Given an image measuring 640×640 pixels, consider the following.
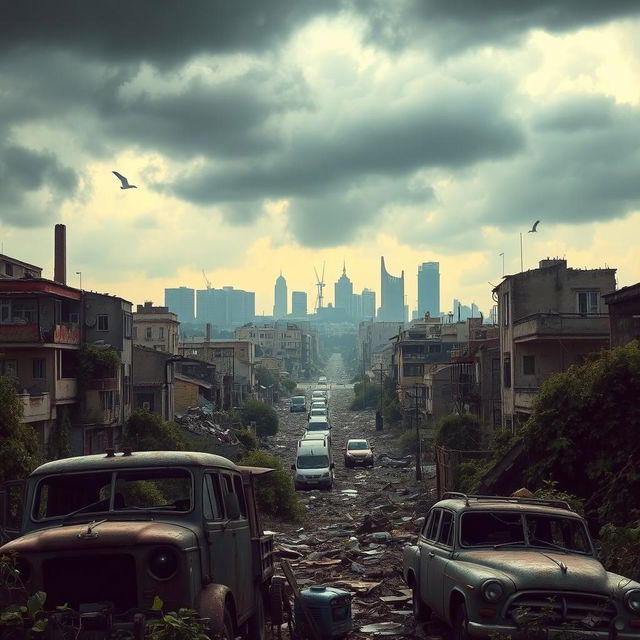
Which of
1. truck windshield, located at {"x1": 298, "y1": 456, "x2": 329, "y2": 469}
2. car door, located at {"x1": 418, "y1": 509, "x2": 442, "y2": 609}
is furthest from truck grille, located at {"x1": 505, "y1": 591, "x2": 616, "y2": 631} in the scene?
truck windshield, located at {"x1": 298, "y1": 456, "x2": 329, "y2": 469}

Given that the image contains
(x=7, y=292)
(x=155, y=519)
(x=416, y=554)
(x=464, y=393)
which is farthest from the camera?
(x=464, y=393)

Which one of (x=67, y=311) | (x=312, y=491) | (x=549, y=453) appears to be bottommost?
(x=312, y=491)

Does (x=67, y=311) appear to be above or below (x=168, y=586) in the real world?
above

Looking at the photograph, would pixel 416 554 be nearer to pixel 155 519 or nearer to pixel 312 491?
pixel 155 519

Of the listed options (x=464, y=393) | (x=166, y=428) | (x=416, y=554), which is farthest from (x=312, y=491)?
(x=416, y=554)

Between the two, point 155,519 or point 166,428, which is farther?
point 166,428

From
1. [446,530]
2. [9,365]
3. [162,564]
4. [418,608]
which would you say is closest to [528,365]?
[9,365]
